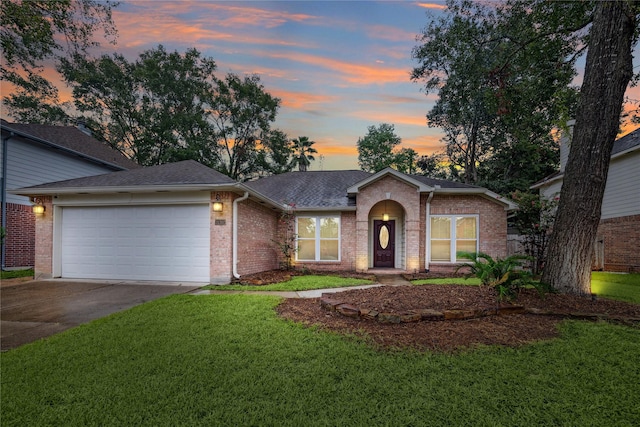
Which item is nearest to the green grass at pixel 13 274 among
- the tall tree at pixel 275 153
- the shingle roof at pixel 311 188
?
the shingle roof at pixel 311 188

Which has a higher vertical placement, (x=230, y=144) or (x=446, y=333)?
(x=230, y=144)

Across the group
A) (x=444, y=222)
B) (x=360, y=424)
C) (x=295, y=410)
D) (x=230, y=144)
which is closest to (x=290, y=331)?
(x=295, y=410)

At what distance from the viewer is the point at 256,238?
385 inches

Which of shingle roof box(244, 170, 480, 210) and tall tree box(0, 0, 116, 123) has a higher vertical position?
tall tree box(0, 0, 116, 123)

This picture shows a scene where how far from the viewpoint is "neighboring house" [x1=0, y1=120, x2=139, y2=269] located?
10.6 metres

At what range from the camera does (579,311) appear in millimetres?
4434

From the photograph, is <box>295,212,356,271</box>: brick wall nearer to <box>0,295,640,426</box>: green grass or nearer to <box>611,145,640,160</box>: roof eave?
<box>0,295,640,426</box>: green grass

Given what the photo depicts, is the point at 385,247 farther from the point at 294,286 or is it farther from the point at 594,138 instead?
the point at 594,138

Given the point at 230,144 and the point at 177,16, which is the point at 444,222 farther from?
the point at 230,144

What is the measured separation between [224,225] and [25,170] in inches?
395

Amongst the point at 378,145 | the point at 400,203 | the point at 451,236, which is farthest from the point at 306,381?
the point at 378,145

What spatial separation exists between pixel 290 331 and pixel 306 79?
35.2ft

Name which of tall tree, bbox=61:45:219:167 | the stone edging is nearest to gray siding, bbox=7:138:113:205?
tall tree, bbox=61:45:219:167

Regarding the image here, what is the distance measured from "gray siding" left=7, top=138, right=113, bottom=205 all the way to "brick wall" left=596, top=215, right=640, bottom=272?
2371cm
